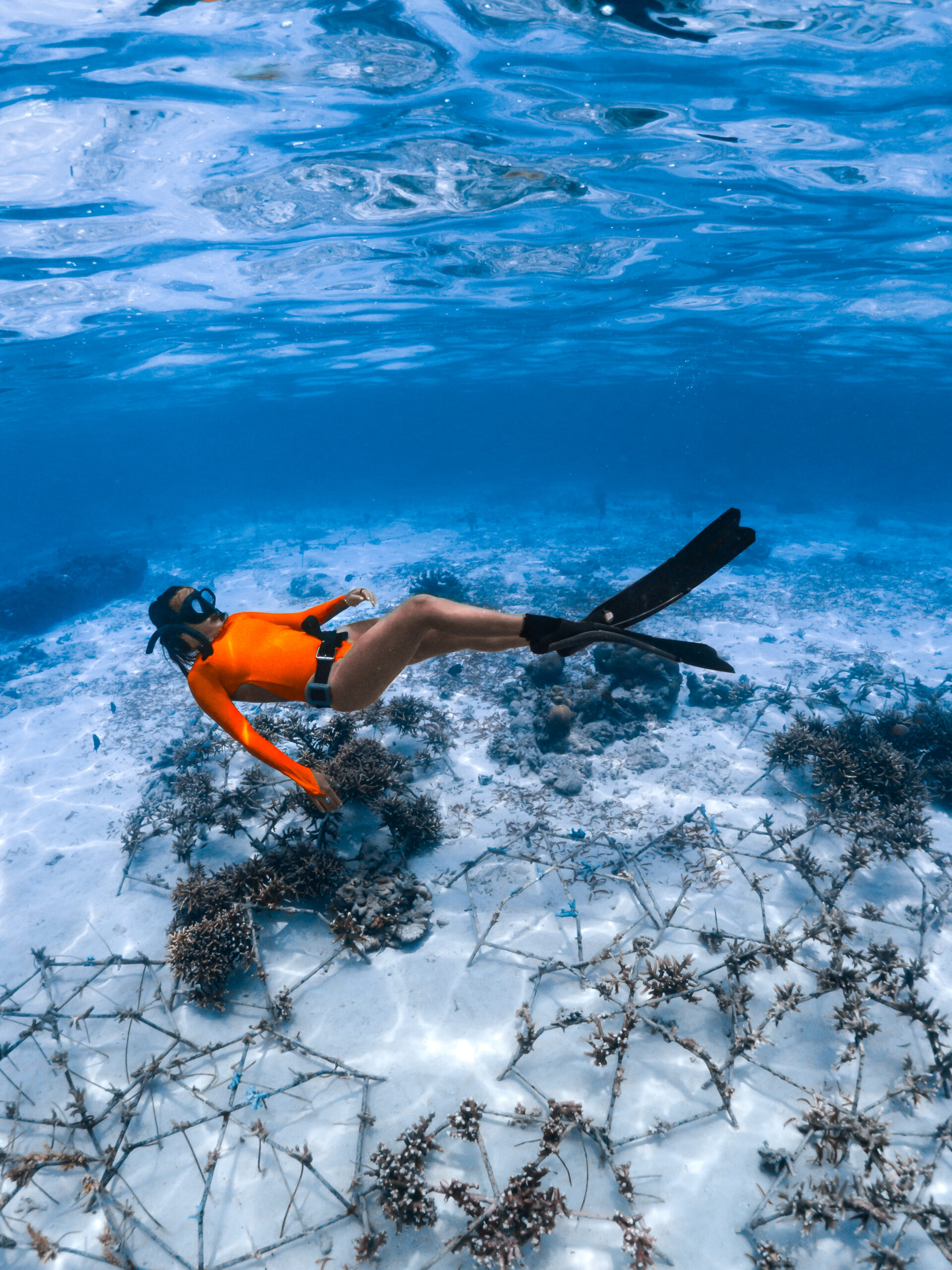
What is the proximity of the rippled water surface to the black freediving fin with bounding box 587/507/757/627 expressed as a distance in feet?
28.4

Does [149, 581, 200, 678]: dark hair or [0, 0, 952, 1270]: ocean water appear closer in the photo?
[0, 0, 952, 1270]: ocean water

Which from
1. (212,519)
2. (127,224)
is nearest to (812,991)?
(127,224)

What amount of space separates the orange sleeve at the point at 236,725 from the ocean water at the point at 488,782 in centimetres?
202

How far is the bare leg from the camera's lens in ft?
15.4

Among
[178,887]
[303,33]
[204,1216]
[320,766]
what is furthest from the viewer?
[303,33]

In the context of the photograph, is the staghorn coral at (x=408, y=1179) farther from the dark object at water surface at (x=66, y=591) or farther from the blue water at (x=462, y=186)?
the dark object at water surface at (x=66, y=591)

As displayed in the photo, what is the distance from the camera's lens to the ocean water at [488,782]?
12.8 feet

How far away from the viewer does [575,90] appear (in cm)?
1009

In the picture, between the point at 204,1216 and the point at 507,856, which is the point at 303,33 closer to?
the point at 507,856

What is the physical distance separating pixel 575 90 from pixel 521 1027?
14.3 metres

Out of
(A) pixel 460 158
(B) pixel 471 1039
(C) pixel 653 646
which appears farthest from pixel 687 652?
(A) pixel 460 158

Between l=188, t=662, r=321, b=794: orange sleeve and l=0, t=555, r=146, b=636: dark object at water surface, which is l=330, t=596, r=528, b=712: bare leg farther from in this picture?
l=0, t=555, r=146, b=636: dark object at water surface

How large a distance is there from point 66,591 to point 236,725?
2271 cm

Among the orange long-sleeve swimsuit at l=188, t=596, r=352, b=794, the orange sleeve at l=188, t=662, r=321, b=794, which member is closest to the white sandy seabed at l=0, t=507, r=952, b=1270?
the orange sleeve at l=188, t=662, r=321, b=794
